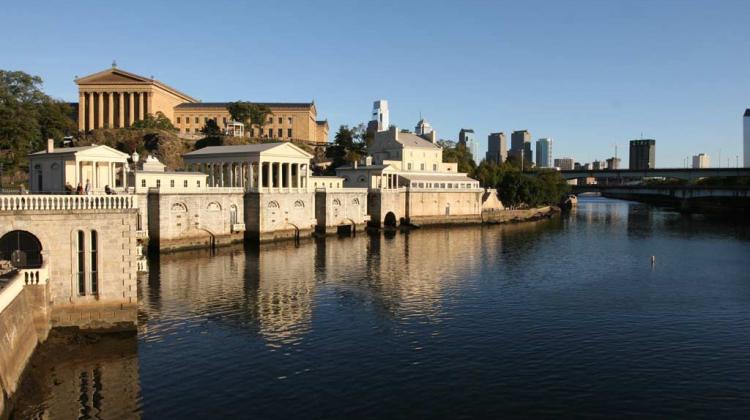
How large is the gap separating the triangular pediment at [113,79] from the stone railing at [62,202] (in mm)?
137738

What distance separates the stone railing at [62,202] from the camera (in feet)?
105

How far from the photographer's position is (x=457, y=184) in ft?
413

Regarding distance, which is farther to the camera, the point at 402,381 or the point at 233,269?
the point at 233,269

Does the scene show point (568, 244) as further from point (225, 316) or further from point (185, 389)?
point (185, 389)

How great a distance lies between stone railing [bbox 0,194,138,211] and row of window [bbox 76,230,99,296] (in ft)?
5.03

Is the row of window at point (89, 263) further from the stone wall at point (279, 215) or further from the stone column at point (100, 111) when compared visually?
the stone column at point (100, 111)

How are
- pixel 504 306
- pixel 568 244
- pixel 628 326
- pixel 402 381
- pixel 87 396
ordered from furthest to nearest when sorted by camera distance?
pixel 568 244 → pixel 504 306 → pixel 628 326 → pixel 402 381 → pixel 87 396

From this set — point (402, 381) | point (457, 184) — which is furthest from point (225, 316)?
point (457, 184)

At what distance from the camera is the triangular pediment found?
159875 millimetres

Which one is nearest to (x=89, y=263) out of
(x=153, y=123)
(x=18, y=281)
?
(x=18, y=281)

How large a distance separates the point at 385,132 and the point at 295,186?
36619 millimetres

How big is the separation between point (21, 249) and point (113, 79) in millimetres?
141618

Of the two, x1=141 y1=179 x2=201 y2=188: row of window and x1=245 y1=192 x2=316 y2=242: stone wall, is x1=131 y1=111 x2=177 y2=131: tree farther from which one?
x1=245 y1=192 x2=316 y2=242: stone wall

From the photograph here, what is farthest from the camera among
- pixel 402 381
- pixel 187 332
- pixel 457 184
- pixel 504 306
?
A: pixel 457 184
